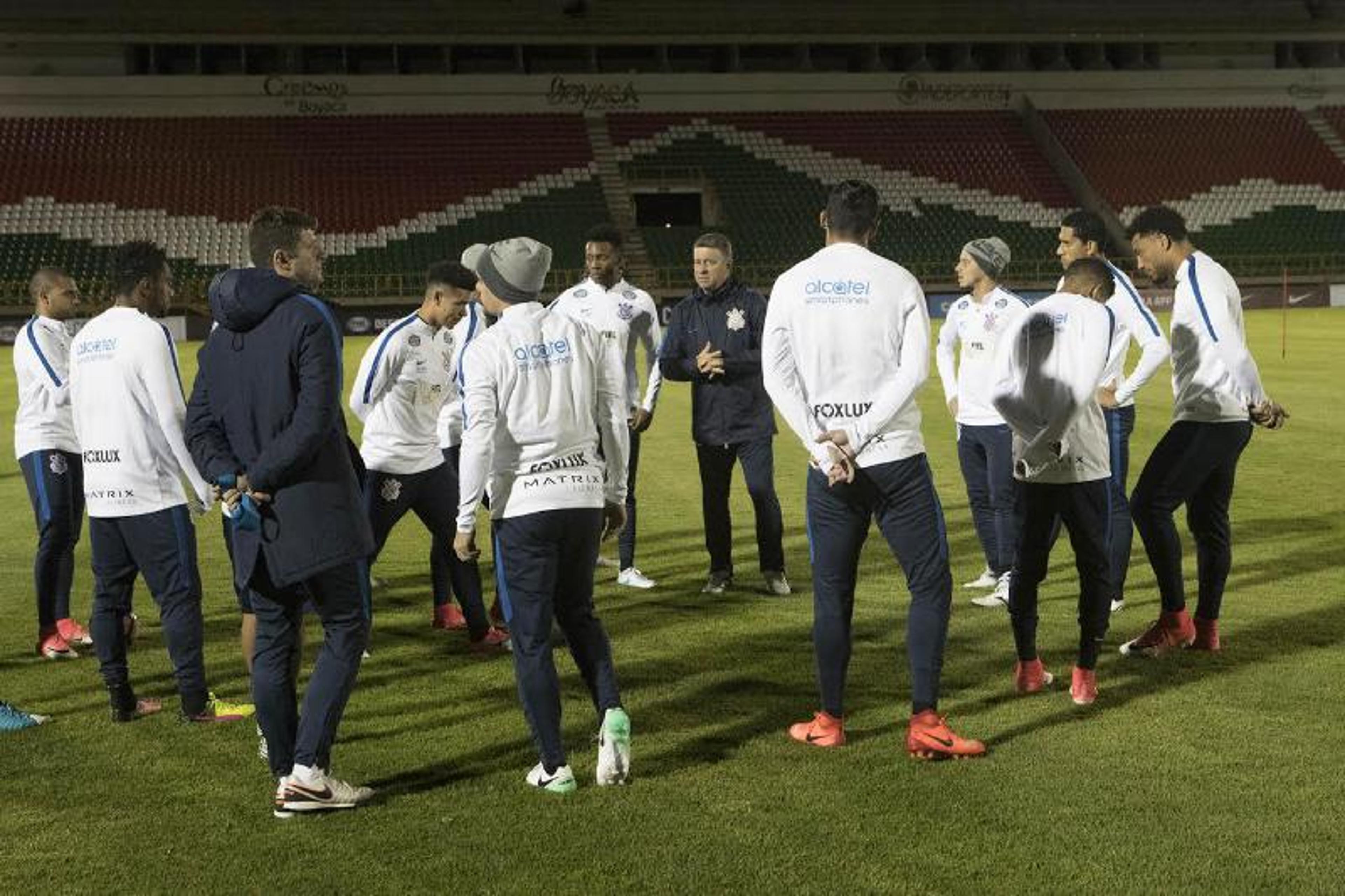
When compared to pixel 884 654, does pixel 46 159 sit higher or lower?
higher

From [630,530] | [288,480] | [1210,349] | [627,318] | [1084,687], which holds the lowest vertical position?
[1084,687]

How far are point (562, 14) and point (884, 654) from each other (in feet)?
139

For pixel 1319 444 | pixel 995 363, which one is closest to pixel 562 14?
pixel 1319 444

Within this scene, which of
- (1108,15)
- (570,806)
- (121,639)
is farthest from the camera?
(1108,15)

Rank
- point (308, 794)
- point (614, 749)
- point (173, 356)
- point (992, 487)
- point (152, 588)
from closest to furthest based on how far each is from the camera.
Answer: point (308, 794) → point (614, 749) → point (173, 356) → point (152, 588) → point (992, 487)

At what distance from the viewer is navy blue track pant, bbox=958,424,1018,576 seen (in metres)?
8.30

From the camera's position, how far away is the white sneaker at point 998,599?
27.0 feet

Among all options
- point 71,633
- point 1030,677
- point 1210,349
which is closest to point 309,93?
point 71,633

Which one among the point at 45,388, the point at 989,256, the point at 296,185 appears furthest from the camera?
the point at 296,185

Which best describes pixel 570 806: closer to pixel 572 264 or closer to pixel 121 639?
pixel 121 639

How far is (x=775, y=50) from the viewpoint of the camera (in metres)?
50.8

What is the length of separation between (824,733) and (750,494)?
11.0ft

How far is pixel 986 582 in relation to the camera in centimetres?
878

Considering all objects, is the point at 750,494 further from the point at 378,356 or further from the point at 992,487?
the point at 378,356
